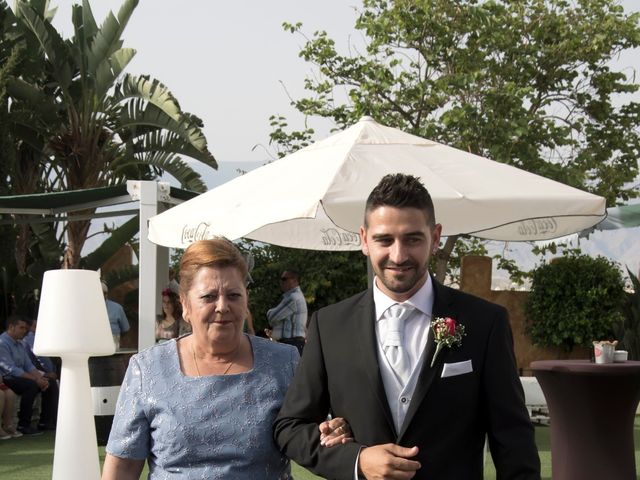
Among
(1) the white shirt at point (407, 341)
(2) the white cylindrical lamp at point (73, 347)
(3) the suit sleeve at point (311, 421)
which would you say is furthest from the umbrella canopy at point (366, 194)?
(1) the white shirt at point (407, 341)

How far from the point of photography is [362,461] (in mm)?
3104

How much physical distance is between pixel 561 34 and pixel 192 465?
17371 mm

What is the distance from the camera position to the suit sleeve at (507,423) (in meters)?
3.12

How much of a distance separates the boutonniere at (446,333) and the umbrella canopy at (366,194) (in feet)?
14.7

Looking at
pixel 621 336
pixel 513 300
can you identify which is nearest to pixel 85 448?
pixel 621 336

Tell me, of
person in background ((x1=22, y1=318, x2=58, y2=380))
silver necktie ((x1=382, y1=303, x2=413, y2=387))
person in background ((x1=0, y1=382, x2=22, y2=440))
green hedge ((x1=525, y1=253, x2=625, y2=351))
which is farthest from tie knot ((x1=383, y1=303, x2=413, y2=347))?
green hedge ((x1=525, y1=253, x2=625, y2=351))

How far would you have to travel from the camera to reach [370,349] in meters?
3.21

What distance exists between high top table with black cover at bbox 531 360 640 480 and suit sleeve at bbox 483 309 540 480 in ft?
15.8

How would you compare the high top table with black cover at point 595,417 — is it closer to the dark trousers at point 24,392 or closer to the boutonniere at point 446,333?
the boutonniere at point 446,333

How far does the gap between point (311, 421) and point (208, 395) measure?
1.56ft

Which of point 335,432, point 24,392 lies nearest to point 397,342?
point 335,432

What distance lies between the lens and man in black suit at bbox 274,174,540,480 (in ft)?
10.3

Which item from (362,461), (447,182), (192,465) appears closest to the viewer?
(362,461)

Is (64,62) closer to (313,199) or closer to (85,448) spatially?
(313,199)
